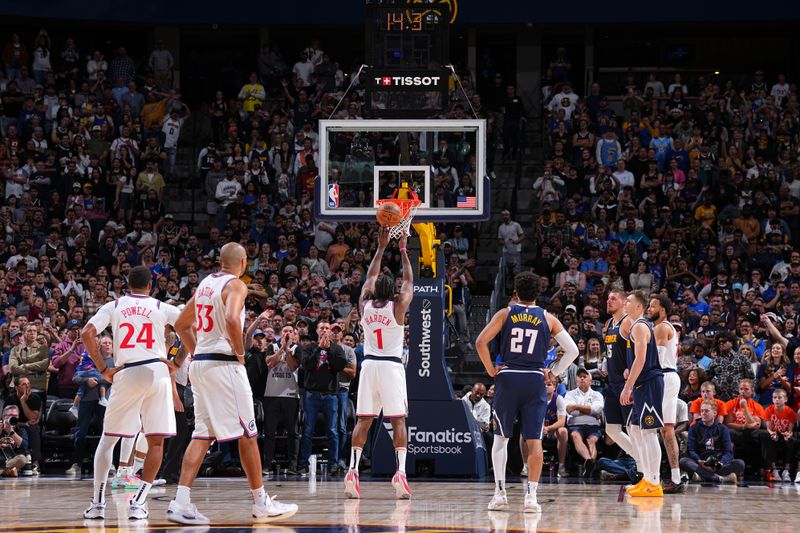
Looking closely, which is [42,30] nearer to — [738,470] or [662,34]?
[662,34]

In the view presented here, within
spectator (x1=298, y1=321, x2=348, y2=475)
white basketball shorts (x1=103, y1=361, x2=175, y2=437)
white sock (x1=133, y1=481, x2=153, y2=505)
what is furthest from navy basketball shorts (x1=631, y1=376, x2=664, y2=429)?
white sock (x1=133, y1=481, x2=153, y2=505)

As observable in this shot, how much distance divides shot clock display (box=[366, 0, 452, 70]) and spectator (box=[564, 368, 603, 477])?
14.8 feet

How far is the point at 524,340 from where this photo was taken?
10.0 m

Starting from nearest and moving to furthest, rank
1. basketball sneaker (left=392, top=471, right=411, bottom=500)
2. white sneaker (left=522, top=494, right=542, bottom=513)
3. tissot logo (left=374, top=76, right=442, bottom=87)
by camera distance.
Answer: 1. white sneaker (left=522, top=494, right=542, bottom=513)
2. basketball sneaker (left=392, top=471, right=411, bottom=500)
3. tissot logo (left=374, top=76, right=442, bottom=87)

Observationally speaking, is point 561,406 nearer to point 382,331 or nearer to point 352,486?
point 382,331

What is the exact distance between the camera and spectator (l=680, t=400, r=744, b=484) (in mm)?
13930

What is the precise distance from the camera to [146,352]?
9.70 meters

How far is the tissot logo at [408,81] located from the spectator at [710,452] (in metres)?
5.09

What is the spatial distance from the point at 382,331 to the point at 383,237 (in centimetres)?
93

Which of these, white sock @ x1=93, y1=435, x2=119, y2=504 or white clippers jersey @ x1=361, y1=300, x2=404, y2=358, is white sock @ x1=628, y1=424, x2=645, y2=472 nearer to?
white clippers jersey @ x1=361, y1=300, x2=404, y2=358

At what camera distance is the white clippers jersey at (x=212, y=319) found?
355 inches

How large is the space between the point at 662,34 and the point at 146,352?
2018cm

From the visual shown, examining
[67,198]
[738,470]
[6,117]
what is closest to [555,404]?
[738,470]

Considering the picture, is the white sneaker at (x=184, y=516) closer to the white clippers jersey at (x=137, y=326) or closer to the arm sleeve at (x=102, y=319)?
the white clippers jersey at (x=137, y=326)
